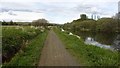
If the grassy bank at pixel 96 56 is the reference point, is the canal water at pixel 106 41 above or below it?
below

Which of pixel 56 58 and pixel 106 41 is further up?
pixel 56 58

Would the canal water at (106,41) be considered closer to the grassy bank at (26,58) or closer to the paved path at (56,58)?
the paved path at (56,58)

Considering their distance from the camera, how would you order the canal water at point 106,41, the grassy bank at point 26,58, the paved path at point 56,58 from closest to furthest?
the grassy bank at point 26,58
the paved path at point 56,58
the canal water at point 106,41

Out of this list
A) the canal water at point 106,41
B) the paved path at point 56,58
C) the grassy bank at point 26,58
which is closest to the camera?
the grassy bank at point 26,58

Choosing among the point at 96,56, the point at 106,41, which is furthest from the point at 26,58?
the point at 106,41

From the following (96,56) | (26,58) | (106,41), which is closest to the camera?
(26,58)

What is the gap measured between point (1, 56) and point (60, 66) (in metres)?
3.02

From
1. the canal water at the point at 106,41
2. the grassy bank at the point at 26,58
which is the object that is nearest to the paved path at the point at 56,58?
the grassy bank at the point at 26,58

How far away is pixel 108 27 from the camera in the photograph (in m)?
92.4

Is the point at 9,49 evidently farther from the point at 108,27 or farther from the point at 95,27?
the point at 95,27

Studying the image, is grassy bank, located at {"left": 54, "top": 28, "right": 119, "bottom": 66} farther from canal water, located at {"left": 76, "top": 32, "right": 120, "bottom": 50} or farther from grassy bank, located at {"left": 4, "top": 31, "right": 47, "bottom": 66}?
canal water, located at {"left": 76, "top": 32, "right": 120, "bottom": 50}

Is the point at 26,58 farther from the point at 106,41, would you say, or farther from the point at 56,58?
the point at 106,41

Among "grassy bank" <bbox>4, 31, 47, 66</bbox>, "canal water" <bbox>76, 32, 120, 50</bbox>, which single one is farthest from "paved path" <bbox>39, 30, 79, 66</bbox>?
"canal water" <bbox>76, 32, 120, 50</bbox>

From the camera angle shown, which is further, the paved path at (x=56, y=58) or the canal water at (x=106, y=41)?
the canal water at (x=106, y=41)
